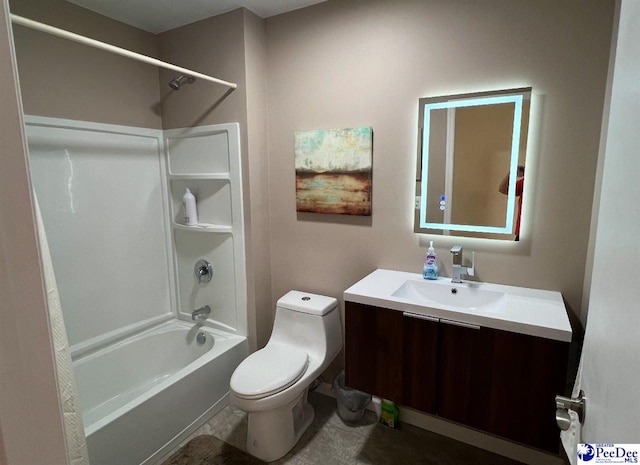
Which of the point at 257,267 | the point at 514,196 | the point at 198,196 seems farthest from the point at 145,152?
the point at 514,196

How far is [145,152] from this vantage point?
2414mm

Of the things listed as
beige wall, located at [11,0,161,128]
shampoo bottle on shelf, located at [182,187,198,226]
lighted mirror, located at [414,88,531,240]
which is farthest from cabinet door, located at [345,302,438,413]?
beige wall, located at [11,0,161,128]

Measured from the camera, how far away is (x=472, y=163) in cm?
172

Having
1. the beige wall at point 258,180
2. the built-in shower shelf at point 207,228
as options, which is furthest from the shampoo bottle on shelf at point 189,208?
the beige wall at point 258,180

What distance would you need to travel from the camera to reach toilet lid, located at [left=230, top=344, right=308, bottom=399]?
5.49 ft

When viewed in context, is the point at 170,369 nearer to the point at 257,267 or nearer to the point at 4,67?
the point at 257,267

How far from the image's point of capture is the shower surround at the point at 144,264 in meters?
1.93

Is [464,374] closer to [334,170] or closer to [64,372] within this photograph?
[334,170]

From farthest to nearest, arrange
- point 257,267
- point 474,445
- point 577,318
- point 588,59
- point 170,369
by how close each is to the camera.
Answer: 1. point 170,369
2. point 257,267
3. point 474,445
4. point 577,318
5. point 588,59

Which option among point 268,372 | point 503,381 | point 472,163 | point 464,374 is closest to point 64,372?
point 268,372

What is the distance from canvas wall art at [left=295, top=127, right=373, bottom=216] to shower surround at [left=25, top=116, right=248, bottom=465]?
0.43 m

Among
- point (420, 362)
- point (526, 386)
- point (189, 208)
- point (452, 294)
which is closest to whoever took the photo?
point (526, 386)

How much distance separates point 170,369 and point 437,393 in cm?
189

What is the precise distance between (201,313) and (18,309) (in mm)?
2176
